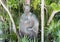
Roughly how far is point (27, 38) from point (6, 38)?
187 mm

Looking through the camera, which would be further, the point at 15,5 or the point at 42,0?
the point at 15,5

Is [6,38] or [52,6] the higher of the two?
[52,6]

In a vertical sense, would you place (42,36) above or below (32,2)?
below

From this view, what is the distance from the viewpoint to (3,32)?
65.4 inches

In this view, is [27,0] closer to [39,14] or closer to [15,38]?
[39,14]

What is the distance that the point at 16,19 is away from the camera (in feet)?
5.53

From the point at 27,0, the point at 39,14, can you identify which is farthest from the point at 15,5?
the point at 39,14

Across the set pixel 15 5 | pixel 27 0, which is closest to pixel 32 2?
pixel 27 0

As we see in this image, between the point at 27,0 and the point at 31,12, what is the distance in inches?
4.3

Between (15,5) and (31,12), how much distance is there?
157 millimetres

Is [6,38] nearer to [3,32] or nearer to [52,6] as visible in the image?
[3,32]

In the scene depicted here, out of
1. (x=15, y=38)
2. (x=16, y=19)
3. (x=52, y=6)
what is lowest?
(x=15, y=38)

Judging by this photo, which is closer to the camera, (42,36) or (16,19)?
(42,36)

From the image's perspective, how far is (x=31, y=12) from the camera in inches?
64.7
